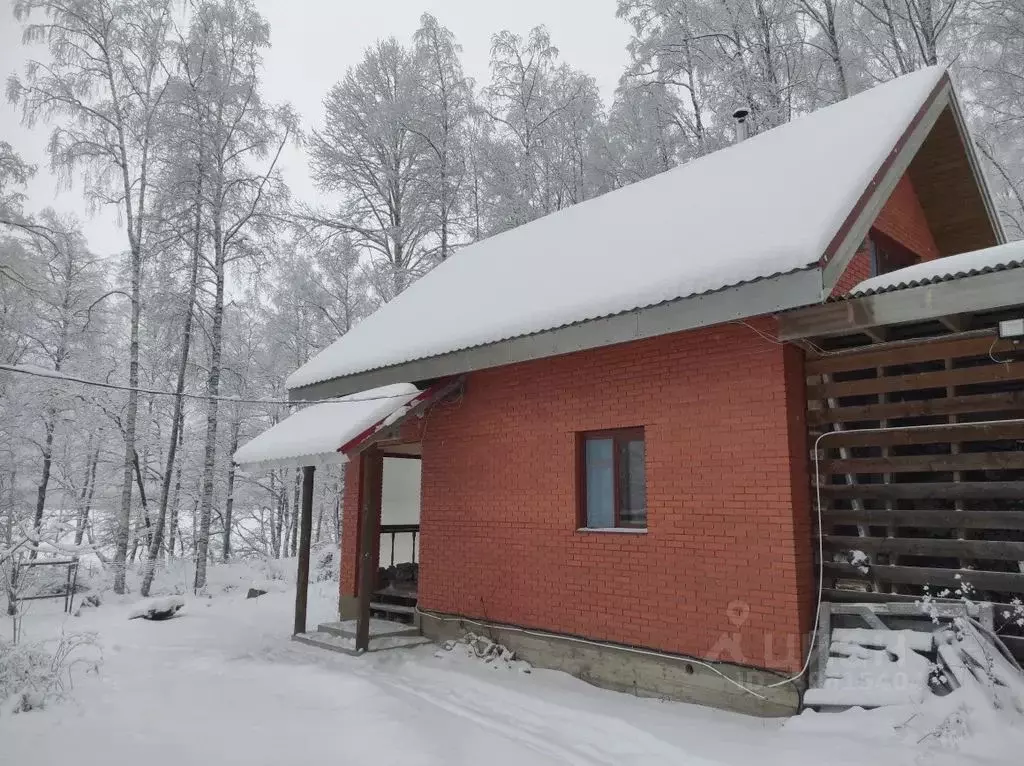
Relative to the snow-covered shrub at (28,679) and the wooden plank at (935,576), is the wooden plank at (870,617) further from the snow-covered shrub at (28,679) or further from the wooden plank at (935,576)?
the snow-covered shrub at (28,679)

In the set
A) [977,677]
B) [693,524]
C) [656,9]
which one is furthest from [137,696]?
[656,9]

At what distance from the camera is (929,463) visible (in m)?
5.40

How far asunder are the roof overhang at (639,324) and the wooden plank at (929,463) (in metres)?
1.72

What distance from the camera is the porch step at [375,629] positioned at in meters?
8.63

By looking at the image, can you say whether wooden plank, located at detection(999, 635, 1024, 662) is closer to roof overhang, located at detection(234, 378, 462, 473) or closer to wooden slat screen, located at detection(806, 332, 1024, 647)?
wooden slat screen, located at detection(806, 332, 1024, 647)

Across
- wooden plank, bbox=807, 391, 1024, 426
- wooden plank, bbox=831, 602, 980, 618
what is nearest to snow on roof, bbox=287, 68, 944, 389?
wooden plank, bbox=807, 391, 1024, 426

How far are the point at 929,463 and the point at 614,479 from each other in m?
2.81

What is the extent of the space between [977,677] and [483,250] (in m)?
9.11

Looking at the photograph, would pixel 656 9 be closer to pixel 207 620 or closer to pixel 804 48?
pixel 804 48

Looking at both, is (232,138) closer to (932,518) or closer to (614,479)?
(614,479)

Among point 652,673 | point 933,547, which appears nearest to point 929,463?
point 933,547

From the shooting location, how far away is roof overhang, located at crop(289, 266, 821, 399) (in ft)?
15.7

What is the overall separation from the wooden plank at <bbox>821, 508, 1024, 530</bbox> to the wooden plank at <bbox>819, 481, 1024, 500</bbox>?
0.39 feet

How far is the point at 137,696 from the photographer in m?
5.91
